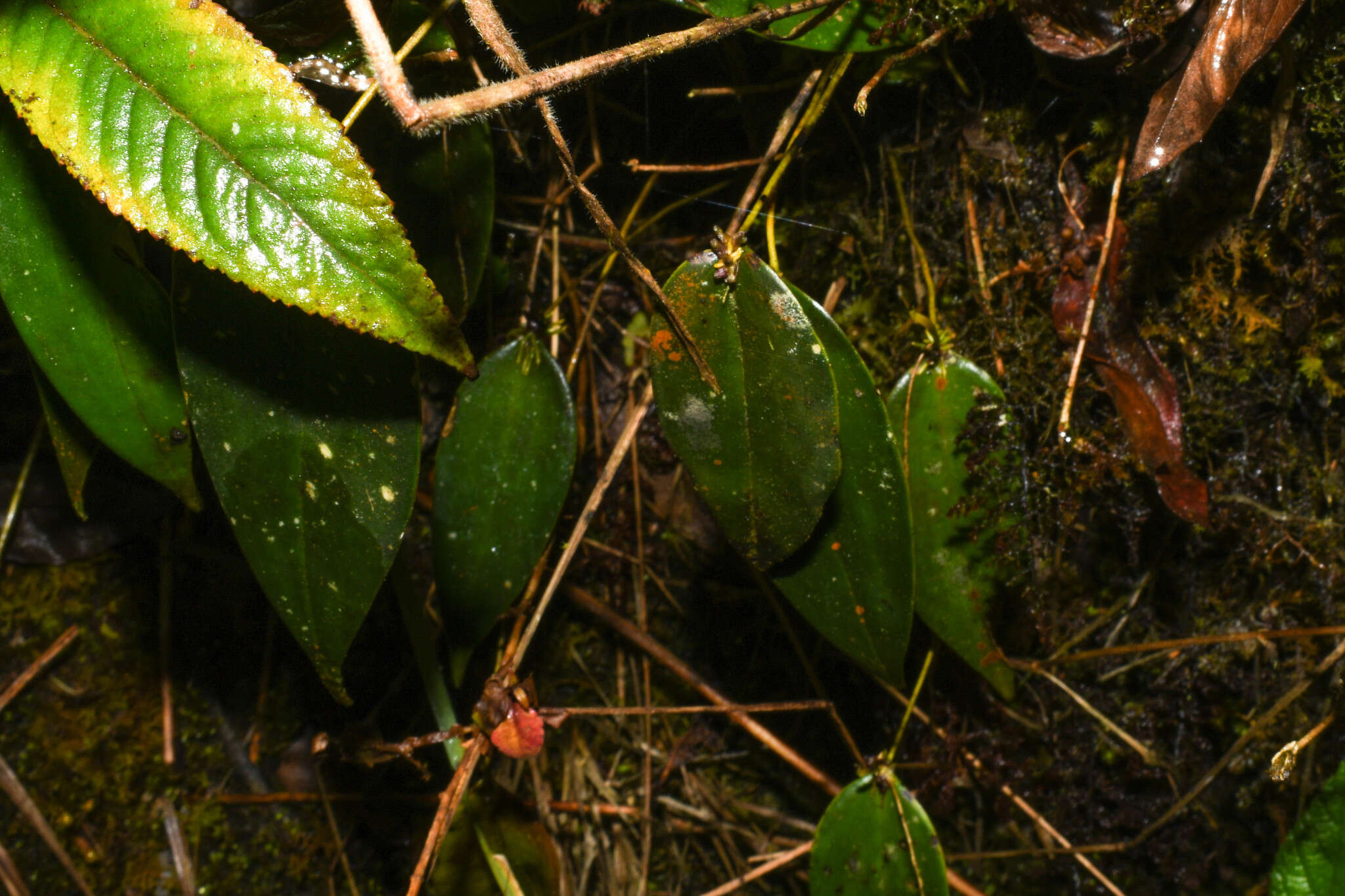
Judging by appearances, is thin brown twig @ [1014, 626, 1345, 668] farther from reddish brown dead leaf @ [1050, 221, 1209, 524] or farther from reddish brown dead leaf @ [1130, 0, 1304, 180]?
reddish brown dead leaf @ [1130, 0, 1304, 180]

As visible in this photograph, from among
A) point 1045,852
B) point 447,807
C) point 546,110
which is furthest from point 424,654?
point 1045,852

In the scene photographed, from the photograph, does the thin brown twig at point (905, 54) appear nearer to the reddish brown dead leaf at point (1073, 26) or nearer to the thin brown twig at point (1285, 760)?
the reddish brown dead leaf at point (1073, 26)

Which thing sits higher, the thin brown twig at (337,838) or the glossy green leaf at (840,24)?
the glossy green leaf at (840,24)

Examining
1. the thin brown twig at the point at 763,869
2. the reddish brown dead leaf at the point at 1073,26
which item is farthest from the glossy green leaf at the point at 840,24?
the thin brown twig at the point at 763,869

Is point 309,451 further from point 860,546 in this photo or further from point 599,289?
point 860,546

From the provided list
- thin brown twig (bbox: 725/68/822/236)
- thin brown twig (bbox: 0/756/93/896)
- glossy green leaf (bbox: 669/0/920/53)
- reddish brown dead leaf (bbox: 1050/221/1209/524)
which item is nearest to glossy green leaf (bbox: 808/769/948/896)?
reddish brown dead leaf (bbox: 1050/221/1209/524)

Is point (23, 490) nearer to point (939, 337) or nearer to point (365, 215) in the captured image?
point (365, 215)

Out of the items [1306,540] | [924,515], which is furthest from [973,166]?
[1306,540]

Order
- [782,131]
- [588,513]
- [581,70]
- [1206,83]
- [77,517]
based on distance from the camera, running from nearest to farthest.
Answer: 1. [581,70]
2. [1206,83]
3. [782,131]
4. [588,513]
5. [77,517]

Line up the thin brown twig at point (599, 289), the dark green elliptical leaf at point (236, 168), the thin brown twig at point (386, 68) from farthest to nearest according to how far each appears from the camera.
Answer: the thin brown twig at point (599, 289)
the dark green elliptical leaf at point (236, 168)
the thin brown twig at point (386, 68)
